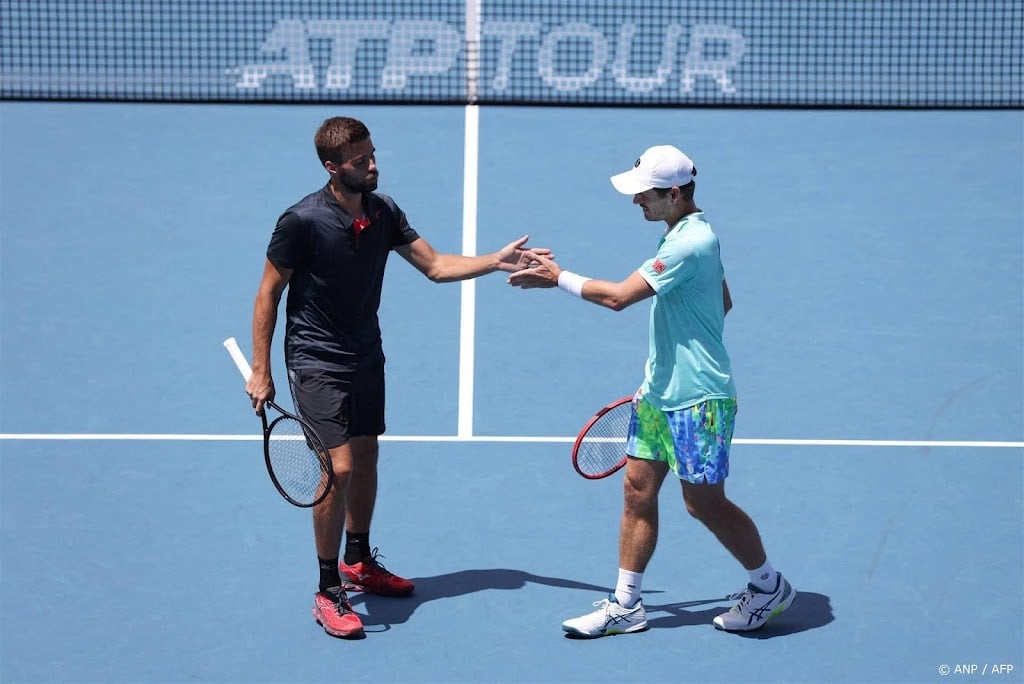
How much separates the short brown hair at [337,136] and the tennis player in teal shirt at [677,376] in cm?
98

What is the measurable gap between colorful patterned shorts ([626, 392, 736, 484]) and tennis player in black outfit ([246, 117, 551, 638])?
0.99 meters

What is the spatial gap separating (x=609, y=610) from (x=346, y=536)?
1.19m

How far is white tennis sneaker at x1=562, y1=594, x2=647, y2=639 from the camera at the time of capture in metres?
6.14

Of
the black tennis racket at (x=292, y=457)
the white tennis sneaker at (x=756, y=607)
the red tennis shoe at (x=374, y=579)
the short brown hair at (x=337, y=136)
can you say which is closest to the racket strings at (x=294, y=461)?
the black tennis racket at (x=292, y=457)

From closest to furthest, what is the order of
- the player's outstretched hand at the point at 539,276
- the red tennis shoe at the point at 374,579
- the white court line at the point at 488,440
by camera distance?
1. the player's outstretched hand at the point at 539,276
2. the red tennis shoe at the point at 374,579
3. the white court line at the point at 488,440

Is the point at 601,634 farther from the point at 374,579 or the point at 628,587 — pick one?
the point at 374,579

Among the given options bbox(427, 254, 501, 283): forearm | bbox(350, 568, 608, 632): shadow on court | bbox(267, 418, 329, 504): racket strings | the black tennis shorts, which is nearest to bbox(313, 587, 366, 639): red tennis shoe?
bbox(350, 568, 608, 632): shadow on court

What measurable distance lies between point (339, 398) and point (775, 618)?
6.56 ft

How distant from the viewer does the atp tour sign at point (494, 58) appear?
14.0 m

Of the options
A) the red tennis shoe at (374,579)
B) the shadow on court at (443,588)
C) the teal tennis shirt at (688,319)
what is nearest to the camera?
the teal tennis shirt at (688,319)

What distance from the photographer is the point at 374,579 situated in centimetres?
651

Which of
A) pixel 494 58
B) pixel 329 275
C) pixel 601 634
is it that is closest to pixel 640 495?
pixel 601 634

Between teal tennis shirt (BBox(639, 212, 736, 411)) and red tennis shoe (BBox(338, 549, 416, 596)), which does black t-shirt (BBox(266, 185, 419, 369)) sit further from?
teal tennis shirt (BBox(639, 212, 736, 411))

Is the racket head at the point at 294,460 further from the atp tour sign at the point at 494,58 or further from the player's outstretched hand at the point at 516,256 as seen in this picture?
the atp tour sign at the point at 494,58
